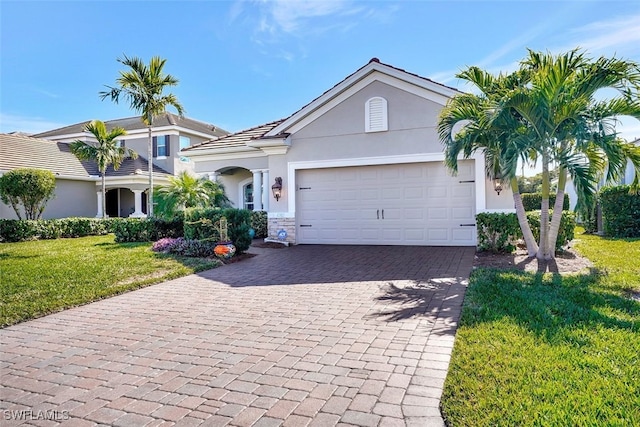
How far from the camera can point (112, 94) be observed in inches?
693

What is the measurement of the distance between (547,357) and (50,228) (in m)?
18.3

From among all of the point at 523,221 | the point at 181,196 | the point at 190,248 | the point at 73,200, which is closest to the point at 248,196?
the point at 181,196

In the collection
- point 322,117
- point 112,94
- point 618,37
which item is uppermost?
Result: point 112,94

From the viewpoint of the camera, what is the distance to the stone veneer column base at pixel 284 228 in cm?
1357

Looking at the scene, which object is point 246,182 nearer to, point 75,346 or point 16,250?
point 16,250

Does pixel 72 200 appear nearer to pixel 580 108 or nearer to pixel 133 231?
pixel 133 231

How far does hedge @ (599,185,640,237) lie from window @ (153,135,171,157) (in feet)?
74.2

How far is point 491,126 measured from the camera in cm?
824

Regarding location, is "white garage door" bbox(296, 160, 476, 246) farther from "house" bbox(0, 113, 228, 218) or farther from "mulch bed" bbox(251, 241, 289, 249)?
"house" bbox(0, 113, 228, 218)

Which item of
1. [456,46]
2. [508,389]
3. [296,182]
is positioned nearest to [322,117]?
[296,182]

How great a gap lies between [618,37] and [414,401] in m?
9.86

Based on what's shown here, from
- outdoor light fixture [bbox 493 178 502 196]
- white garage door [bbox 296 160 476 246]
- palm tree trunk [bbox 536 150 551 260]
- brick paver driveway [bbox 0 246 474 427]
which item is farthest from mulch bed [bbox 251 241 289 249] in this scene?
palm tree trunk [bbox 536 150 551 260]

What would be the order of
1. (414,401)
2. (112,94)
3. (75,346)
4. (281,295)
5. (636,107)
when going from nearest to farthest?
(414,401) → (75,346) → (281,295) → (636,107) → (112,94)

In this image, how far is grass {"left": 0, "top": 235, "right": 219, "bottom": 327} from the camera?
21.0 feet
